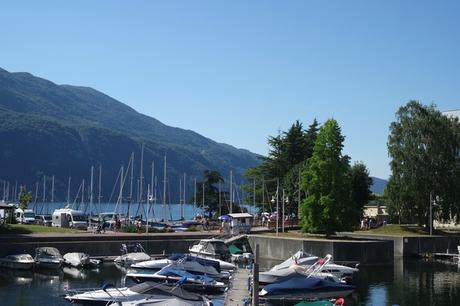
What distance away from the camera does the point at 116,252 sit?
219ft

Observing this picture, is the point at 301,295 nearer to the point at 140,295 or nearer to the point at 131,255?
the point at 140,295

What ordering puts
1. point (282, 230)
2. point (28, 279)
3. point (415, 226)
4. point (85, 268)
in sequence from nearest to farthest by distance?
point (28, 279) < point (85, 268) < point (282, 230) < point (415, 226)

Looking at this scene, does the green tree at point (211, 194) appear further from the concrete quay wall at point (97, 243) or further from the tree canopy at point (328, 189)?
the concrete quay wall at point (97, 243)

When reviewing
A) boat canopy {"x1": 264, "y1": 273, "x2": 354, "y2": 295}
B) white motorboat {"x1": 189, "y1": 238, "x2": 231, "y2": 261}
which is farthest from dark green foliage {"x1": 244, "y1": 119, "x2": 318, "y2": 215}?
boat canopy {"x1": 264, "y1": 273, "x2": 354, "y2": 295}

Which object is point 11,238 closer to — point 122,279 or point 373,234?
point 122,279

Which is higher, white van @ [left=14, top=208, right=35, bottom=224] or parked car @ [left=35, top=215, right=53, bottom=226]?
white van @ [left=14, top=208, right=35, bottom=224]

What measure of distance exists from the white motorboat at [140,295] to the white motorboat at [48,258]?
1987 cm

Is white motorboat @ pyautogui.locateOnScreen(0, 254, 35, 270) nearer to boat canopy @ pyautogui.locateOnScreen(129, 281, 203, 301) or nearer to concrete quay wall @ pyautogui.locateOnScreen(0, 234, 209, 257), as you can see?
concrete quay wall @ pyautogui.locateOnScreen(0, 234, 209, 257)

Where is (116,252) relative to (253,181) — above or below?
below

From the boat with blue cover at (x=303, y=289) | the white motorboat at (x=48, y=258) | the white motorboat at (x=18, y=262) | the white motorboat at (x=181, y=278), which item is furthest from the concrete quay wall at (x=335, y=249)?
the white motorboat at (x=18, y=262)

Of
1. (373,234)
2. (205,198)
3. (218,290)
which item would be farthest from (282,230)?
(205,198)

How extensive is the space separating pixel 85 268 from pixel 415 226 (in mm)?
50858

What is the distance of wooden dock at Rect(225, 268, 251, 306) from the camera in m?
37.5

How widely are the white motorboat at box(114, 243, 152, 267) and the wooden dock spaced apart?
13.4 m
